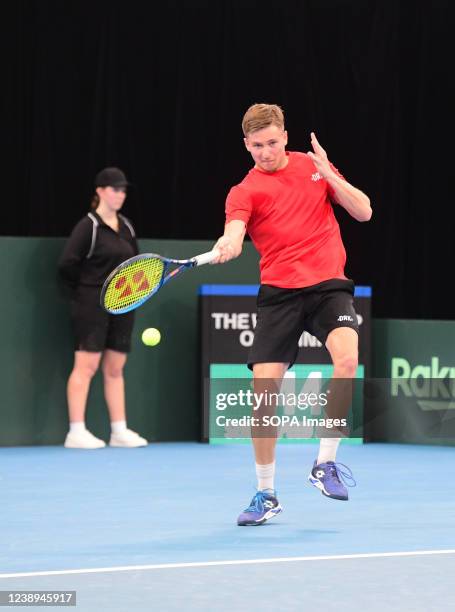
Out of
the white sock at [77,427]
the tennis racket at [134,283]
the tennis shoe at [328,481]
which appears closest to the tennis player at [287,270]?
the tennis shoe at [328,481]

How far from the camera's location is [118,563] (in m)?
4.72

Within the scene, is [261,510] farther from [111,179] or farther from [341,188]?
[111,179]

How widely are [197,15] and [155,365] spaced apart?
3421 millimetres

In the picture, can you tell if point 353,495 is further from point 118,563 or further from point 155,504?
point 118,563

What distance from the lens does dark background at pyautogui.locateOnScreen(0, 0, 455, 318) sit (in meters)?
10.8

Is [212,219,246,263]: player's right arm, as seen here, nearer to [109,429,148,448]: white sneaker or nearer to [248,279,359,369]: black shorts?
[248,279,359,369]: black shorts

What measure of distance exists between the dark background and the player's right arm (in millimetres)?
5547

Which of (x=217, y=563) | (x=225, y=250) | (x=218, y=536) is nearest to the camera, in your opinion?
(x=217, y=563)

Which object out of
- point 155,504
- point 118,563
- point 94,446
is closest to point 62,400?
point 94,446

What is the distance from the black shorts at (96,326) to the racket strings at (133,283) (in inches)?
136

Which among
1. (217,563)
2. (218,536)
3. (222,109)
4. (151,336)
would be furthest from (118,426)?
(217,563)

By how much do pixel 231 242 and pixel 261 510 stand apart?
1155 mm

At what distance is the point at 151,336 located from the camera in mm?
9133

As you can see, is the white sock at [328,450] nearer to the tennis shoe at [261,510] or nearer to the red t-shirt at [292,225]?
the tennis shoe at [261,510]
